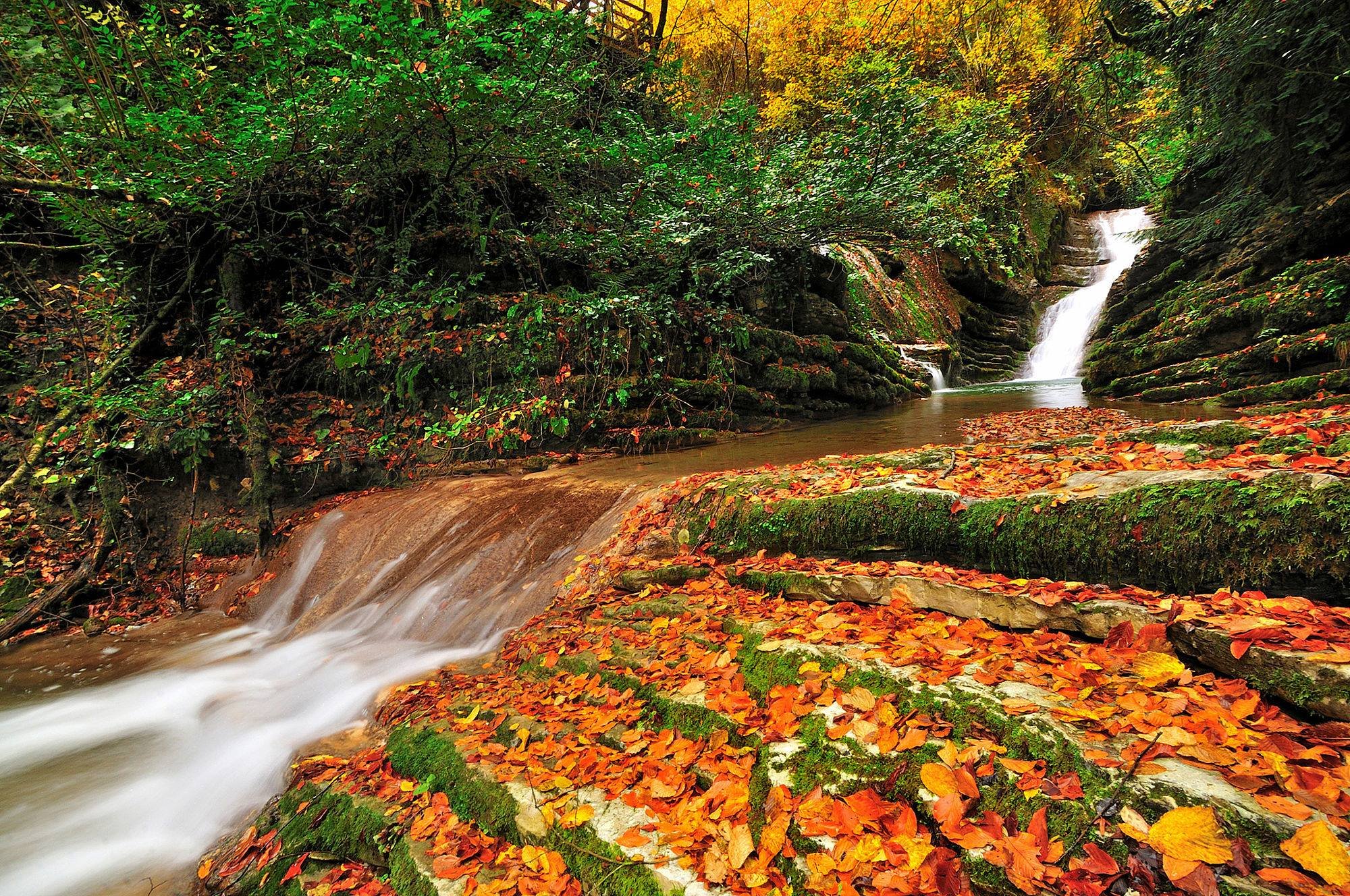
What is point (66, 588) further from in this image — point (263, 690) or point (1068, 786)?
point (1068, 786)

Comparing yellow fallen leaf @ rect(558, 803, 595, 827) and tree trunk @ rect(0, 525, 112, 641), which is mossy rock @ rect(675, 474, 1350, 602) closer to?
yellow fallen leaf @ rect(558, 803, 595, 827)

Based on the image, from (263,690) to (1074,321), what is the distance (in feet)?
76.0

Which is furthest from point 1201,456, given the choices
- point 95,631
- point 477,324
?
point 95,631

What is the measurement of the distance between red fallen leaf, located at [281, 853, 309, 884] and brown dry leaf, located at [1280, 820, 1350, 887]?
345 centimetres

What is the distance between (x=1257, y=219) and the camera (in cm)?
843

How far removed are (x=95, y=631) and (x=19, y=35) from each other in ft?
25.5

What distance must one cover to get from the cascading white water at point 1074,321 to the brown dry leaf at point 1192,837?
58.2ft

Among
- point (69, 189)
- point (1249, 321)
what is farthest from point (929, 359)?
point (69, 189)

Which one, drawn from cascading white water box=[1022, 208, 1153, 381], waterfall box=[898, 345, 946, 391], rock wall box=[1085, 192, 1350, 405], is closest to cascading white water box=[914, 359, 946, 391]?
waterfall box=[898, 345, 946, 391]

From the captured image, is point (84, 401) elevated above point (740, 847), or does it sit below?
above

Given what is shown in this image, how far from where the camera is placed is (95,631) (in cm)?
592

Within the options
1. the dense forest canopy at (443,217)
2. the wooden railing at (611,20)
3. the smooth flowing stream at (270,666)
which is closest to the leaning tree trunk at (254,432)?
the dense forest canopy at (443,217)

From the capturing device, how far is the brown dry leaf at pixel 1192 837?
1.21 metres

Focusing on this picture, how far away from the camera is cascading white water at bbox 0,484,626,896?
311 cm
